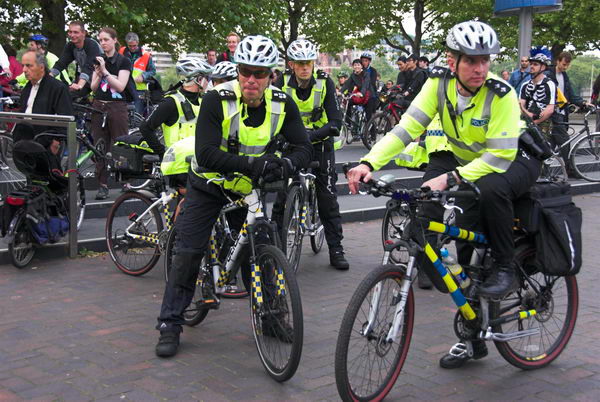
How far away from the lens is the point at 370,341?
405 cm

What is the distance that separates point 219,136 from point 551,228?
2.07 m

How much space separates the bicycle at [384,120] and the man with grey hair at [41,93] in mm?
8919

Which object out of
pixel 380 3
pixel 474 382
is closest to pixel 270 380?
pixel 474 382

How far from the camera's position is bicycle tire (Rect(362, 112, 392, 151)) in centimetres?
1616

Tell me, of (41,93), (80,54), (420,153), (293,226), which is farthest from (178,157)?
(80,54)

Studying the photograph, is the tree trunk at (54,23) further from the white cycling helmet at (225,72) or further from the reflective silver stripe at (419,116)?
the reflective silver stripe at (419,116)

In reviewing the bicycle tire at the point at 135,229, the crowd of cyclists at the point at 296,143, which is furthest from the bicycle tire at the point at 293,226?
the bicycle tire at the point at 135,229

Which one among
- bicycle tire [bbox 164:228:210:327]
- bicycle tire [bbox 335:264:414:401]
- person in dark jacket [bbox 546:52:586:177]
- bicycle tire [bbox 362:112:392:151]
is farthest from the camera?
bicycle tire [bbox 362:112:392:151]

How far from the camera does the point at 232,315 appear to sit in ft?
19.6

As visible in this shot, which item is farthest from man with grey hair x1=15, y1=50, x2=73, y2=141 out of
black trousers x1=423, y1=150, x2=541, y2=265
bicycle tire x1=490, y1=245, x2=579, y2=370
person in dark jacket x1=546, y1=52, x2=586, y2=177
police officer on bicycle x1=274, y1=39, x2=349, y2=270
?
person in dark jacket x1=546, y1=52, x2=586, y2=177

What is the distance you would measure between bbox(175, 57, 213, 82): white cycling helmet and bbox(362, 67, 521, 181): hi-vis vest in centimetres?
324

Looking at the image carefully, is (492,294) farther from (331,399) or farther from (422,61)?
(422,61)

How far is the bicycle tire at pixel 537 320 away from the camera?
4672mm

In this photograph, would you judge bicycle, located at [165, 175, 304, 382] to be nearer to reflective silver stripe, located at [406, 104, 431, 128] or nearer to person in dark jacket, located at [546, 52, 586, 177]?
reflective silver stripe, located at [406, 104, 431, 128]
